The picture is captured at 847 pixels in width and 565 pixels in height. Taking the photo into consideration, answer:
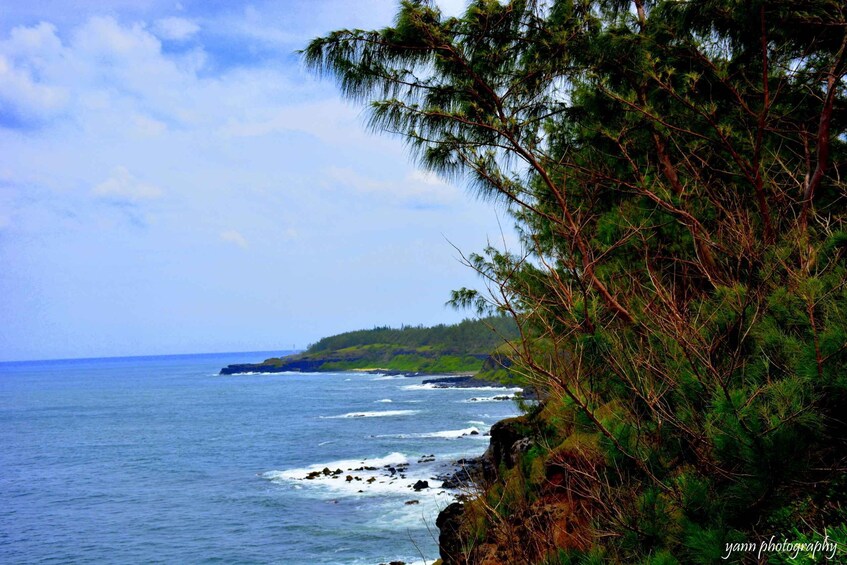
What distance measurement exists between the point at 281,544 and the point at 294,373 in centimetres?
13026

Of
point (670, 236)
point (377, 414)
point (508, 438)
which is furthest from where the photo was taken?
point (377, 414)

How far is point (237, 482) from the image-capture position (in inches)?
1258

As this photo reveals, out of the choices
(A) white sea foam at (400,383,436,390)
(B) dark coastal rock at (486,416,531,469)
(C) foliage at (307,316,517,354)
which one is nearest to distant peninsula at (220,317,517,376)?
(C) foliage at (307,316,517,354)

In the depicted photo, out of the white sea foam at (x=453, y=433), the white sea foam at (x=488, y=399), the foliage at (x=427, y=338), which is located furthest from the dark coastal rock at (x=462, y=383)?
the white sea foam at (x=453, y=433)

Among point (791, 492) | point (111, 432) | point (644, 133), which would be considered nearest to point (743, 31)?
point (644, 133)

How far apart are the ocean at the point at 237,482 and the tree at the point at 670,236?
2.70 meters

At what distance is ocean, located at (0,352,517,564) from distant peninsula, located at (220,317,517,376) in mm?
50558

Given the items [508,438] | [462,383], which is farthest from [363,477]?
A: [462,383]

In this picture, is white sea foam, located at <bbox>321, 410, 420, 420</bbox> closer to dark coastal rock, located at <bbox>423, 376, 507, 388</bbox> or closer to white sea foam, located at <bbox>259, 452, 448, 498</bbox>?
white sea foam, located at <bbox>259, 452, 448, 498</bbox>

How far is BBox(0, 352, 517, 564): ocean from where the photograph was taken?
70.7 feet

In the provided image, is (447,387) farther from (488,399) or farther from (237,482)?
(237,482)

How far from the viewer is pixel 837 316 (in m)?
3.44

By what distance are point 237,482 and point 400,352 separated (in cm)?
11240

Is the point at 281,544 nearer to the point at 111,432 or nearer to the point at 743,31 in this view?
the point at 743,31
